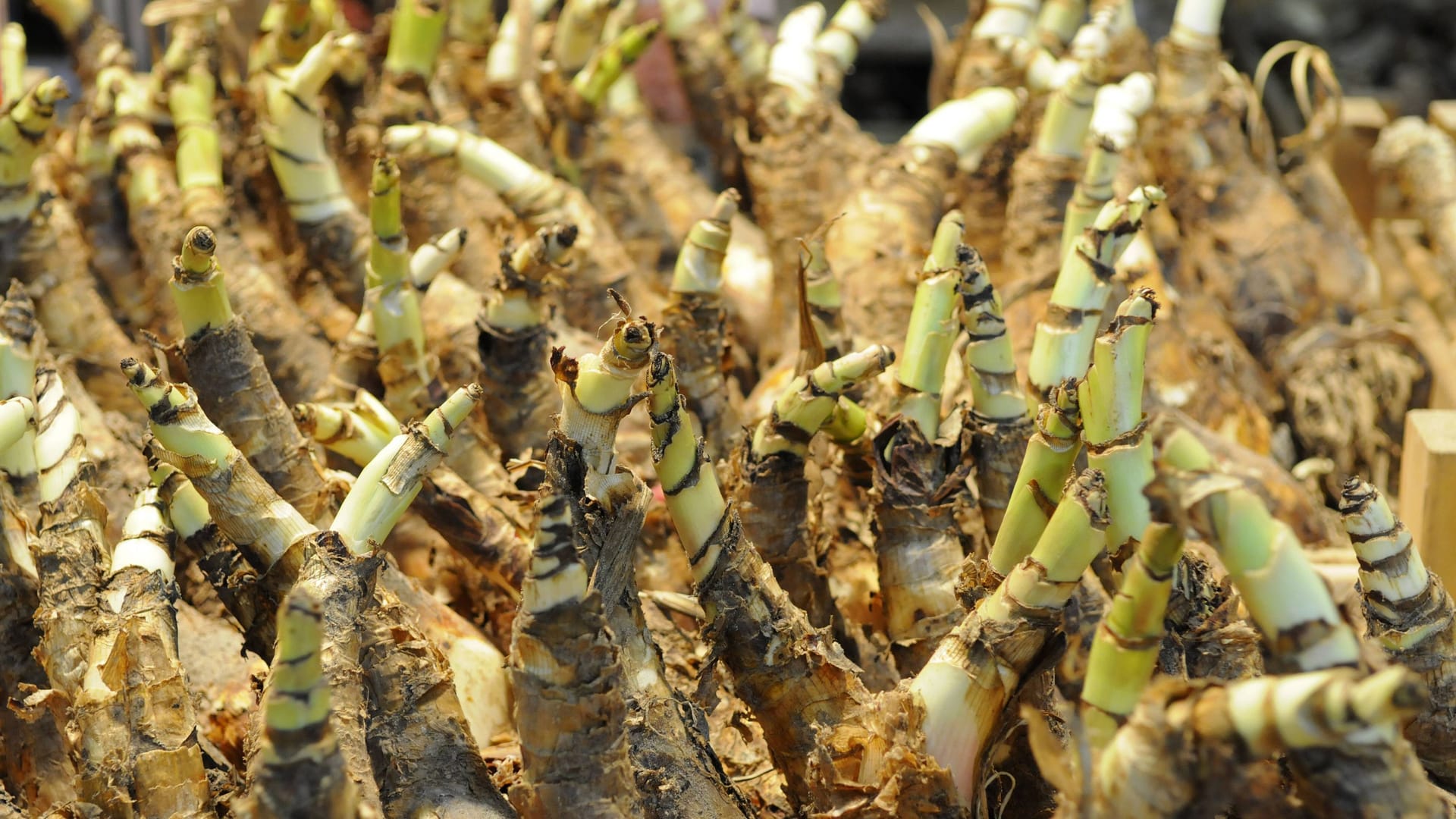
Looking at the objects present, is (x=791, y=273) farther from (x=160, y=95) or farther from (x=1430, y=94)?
(x=1430, y=94)

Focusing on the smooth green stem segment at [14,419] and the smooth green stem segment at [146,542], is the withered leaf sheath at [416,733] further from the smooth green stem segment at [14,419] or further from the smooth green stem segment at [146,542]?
the smooth green stem segment at [14,419]

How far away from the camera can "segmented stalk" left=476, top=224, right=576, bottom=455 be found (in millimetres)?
1477

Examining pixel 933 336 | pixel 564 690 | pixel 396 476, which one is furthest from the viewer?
pixel 933 336

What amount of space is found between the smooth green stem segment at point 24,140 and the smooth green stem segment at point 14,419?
1.84ft

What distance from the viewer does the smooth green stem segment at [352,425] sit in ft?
4.56

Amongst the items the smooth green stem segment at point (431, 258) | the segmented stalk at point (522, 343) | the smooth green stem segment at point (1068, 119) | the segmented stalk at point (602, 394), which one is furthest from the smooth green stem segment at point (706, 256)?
the smooth green stem segment at point (1068, 119)

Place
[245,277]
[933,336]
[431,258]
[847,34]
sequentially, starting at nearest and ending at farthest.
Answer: [933,336] → [431,258] → [245,277] → [847,34]

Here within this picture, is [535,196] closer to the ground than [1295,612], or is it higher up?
closer to the ground

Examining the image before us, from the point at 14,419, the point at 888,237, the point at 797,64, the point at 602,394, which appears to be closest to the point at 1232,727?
the point at 602,394

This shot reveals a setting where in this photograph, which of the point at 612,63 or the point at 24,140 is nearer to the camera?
the point at 24,140

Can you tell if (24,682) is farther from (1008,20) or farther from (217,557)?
(1008,20)

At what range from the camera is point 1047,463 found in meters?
1.04

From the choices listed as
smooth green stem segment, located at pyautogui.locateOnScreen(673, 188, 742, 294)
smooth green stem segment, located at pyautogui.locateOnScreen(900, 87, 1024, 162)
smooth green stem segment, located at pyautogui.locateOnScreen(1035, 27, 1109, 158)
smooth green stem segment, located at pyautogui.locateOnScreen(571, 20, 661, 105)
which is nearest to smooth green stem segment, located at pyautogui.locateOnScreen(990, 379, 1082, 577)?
smooth green stem segment, located at pyautogui.locateOnScreen(673, 188, 742, 294)

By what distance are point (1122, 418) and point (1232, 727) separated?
0.28m
